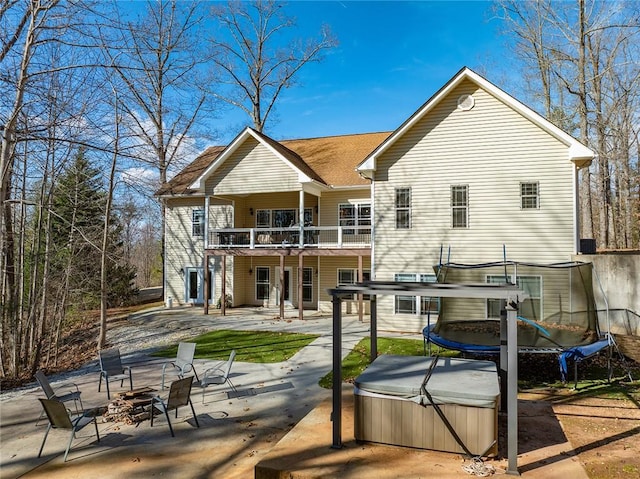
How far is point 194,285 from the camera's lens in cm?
2019

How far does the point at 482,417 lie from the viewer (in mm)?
4473

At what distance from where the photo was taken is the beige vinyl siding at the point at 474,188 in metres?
12.1

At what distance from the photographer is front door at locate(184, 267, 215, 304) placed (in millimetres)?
19844

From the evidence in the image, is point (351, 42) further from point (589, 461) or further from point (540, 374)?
point (589, 461)

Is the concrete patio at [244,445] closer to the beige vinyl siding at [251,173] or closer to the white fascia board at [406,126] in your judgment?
the white fascia board at [406,126]

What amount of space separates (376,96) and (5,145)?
1685 centimetres

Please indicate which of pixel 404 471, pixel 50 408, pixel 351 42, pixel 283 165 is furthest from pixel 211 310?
pixel 351 42

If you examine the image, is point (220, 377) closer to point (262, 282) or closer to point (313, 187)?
point (313, 187)

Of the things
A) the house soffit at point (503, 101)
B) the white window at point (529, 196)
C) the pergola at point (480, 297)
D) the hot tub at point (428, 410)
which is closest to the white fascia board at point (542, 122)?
the house soffit at point (503, 101)

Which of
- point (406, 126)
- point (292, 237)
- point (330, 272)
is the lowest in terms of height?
point (330, 272)

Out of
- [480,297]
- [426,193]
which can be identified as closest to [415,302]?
[426,193]

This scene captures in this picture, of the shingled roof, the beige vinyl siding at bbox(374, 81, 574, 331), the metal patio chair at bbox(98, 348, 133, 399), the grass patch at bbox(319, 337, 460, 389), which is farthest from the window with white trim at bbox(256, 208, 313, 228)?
the metal patio chair at bbox(98, 348, 133, 399)

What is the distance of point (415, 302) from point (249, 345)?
5609 mm

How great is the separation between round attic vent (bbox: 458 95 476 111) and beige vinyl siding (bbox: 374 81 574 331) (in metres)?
0.13
